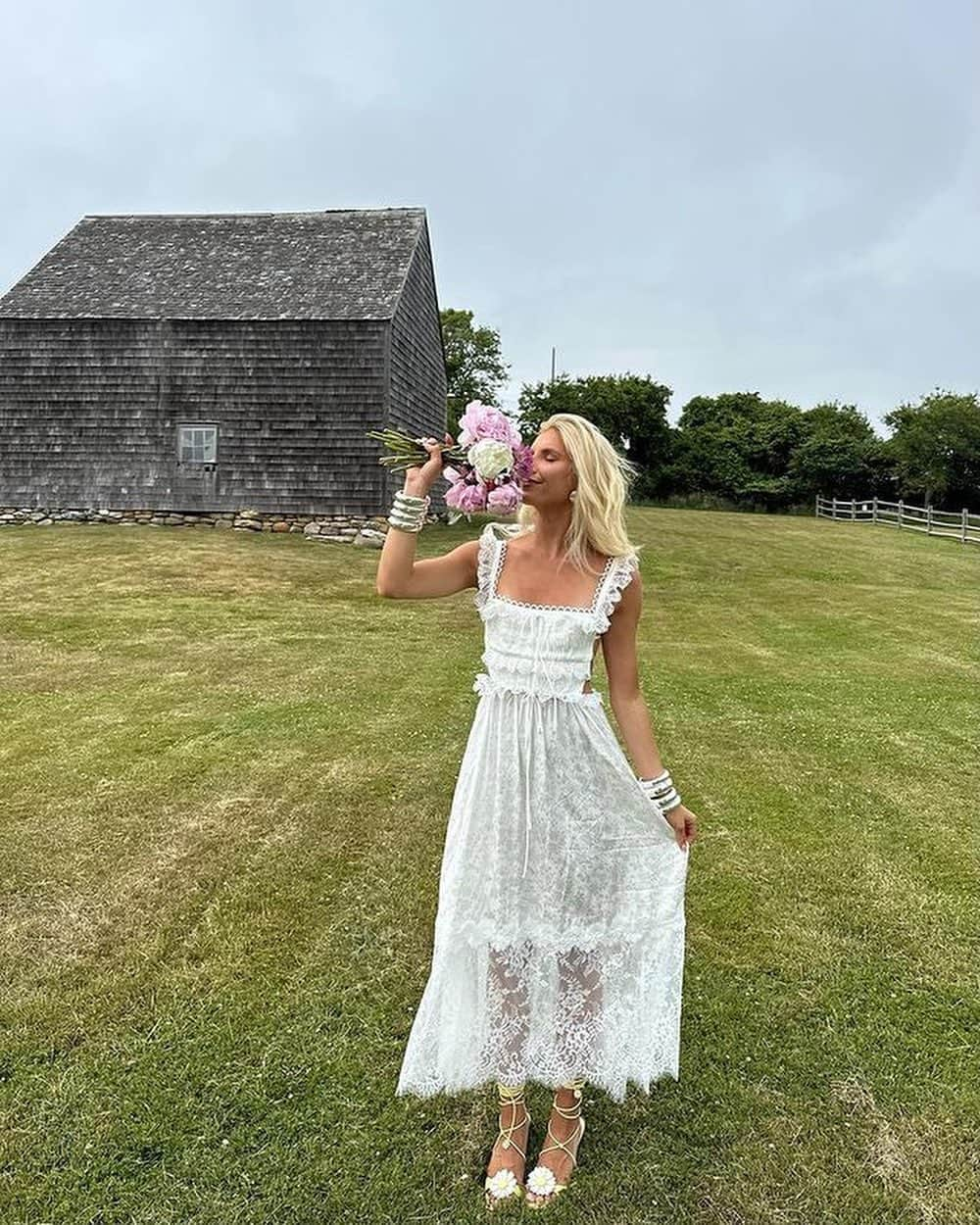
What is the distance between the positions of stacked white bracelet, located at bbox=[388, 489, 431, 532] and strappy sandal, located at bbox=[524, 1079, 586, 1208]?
5.44 ft

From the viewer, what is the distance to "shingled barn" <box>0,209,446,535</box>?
17.5 metres

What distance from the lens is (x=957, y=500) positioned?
111 feet

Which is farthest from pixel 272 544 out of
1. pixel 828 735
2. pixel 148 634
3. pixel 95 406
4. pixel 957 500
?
pixel 957 500

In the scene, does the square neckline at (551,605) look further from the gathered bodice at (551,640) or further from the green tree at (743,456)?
the green tree at (743,456)

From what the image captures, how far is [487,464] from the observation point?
216cm

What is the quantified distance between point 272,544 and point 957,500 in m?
29.4

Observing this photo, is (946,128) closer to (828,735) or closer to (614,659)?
(828,735)

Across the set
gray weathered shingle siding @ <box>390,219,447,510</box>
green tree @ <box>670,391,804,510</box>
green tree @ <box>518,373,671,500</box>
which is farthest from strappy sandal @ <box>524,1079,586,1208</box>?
green tree @ <box>518,373,671,500</box>

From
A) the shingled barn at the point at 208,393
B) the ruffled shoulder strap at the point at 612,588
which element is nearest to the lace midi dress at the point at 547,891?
the ruffled shoulder strap at the point at 612,588

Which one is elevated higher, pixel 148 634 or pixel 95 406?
pixel 95 406

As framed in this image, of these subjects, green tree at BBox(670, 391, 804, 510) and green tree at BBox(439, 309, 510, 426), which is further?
green tree at BBox(439, 309, 510, 426)

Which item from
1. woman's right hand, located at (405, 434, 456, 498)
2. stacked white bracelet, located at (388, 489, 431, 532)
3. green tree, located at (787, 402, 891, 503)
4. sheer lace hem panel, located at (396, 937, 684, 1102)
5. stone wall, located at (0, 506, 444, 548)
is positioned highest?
green tree, located at (787, 402, 891, 503)

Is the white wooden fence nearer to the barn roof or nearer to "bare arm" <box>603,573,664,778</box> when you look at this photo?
the barn roof

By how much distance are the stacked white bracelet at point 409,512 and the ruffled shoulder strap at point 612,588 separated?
1.78 ft
